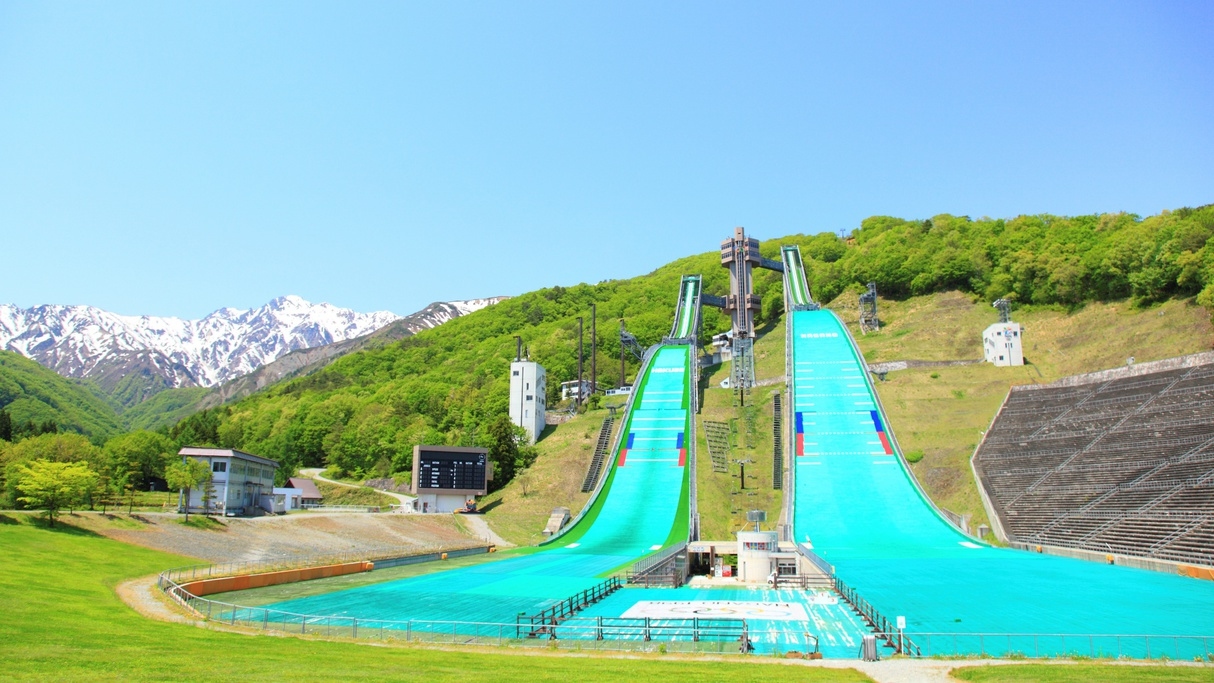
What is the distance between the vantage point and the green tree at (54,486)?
94.8ft

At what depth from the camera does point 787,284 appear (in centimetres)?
7175

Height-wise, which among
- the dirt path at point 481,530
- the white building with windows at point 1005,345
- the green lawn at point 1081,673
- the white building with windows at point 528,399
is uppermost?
the white building with windows at point 1005,345

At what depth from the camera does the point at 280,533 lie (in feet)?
117

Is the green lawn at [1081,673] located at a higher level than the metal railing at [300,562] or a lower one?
higher

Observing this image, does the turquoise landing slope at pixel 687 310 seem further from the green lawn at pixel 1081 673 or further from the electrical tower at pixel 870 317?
the green lawn at pixel 1081 673

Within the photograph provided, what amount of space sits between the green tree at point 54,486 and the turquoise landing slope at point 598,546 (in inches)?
578

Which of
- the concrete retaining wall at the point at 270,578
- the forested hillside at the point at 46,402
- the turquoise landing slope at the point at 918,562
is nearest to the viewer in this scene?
the turquoise landing slope at the point at 918,562

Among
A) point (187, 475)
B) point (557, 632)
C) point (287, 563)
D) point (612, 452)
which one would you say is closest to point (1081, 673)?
point (557, 632)

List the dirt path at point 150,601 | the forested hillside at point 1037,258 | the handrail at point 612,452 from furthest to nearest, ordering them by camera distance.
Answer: the forested hillside at point 1037,258, the handrail at point 612,452, the dirt path at point 150,601

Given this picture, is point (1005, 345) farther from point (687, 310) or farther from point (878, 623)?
point (878, 623)

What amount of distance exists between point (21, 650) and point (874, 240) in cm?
8303

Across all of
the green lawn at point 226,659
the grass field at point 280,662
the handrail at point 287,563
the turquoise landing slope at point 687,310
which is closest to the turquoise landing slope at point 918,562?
the grass field at point 280,662

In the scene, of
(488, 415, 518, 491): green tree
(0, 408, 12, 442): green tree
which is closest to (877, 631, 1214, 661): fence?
(488, 415, 518, 491): green tree

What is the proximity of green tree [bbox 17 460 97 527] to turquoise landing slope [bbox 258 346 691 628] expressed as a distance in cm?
1468
